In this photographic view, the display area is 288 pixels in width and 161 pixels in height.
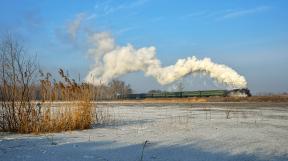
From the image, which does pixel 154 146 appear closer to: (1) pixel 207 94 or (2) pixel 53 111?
(2) pixel 53 111

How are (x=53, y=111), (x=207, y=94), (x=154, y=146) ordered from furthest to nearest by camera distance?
1. (x=207, y=94)
2. (x=53, y=111)
3. (x=154, y=146)

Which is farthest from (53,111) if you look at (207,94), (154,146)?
(207,94)

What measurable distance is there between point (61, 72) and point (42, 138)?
A: 3.05 m

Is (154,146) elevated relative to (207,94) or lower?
lower

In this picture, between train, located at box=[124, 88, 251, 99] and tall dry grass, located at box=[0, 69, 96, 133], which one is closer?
tall dry grass, located at box=[0, 69, 96, 133]

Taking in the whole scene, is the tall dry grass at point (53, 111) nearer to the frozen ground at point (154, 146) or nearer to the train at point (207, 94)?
the frozen ground at point (154, 146)

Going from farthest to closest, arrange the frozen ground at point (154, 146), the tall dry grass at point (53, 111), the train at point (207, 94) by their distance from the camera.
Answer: the train at point (207, 94) < the tall dry grass at point (53, 111) < the frozen ground at point (154, 146)

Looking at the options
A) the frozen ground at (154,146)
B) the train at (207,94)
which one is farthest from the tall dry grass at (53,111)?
the train at (207,94)

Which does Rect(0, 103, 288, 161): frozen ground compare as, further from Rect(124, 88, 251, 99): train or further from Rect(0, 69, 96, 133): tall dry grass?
Rect(124, 88, 251, 99): train

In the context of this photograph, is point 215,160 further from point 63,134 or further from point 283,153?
point 63,134

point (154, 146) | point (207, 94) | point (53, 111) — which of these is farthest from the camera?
point (207, 94)

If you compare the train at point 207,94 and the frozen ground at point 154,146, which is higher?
the train at point 207,94

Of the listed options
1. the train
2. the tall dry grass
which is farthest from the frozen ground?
the train

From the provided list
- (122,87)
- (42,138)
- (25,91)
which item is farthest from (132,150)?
(122,87)
